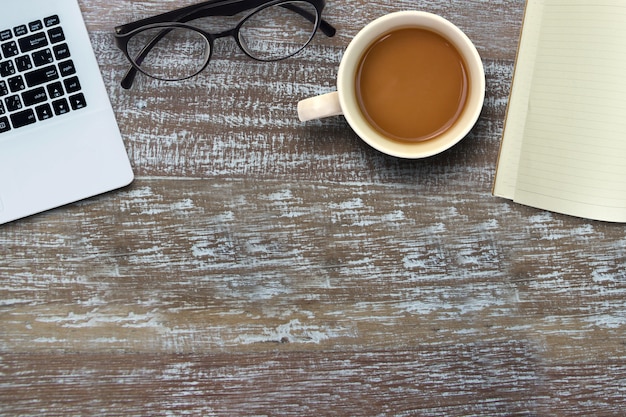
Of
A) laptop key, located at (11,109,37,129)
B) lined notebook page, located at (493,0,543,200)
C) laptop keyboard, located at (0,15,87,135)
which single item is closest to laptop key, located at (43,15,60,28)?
laptop keyboard, located at (0,15,87,135)

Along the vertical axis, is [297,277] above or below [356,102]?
below

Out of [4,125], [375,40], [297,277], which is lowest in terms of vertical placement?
[297,277]

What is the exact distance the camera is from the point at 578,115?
24.1 inches

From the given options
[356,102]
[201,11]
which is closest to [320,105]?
[356,102]

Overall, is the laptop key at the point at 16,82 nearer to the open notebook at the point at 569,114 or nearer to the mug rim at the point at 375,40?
the mug rim at the point at 375,40

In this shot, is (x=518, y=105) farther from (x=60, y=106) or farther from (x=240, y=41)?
(x=60, y=106)

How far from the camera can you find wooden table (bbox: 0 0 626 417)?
644 mm

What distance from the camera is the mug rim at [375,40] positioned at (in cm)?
56

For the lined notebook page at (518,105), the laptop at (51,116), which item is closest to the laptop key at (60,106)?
the laptop at (51,116)

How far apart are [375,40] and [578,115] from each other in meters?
0.25

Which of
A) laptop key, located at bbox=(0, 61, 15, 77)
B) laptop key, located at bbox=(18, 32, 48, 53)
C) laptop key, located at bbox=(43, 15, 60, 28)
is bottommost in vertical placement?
laptop key, located at bbox=(0, 61, 15, 77)

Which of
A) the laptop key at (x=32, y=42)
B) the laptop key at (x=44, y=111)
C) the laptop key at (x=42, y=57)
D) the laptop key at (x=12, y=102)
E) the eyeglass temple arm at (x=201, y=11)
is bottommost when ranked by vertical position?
the laptop key at (x=44, y=111)

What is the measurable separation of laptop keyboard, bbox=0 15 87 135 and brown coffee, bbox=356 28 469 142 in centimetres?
34

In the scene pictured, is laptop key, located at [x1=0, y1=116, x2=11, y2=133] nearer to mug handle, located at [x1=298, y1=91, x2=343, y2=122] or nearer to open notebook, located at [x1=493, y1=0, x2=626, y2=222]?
mug handle, located at [x1=298, y1=91, x2=343, y2=122]
